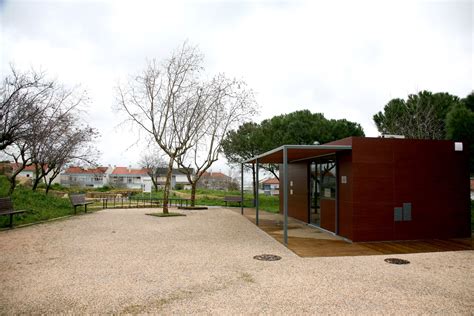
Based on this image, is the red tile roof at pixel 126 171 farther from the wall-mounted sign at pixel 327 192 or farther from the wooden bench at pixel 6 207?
the wall-mounted sign at pixel 327 192

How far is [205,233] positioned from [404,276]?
5.87 metres

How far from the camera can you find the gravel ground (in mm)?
4051

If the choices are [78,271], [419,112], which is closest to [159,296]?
[78,271]

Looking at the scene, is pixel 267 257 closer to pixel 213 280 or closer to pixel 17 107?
pixel 213 280

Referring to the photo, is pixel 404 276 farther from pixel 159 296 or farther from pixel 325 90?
pixel 325 90

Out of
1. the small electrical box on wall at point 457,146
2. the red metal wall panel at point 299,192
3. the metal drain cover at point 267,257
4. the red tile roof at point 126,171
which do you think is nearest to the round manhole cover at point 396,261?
the metal drain cover at point 267,257

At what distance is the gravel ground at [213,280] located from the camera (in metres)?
4.05

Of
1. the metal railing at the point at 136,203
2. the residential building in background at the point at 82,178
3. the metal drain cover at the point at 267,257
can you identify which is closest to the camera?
the metal drain cover at the point at 267,257

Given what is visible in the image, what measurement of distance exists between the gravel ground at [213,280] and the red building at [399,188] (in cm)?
165

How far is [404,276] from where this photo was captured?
17.5ft

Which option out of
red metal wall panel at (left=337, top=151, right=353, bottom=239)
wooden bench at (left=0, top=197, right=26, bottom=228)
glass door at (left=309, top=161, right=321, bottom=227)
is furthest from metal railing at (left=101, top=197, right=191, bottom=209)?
red metal wall panel at (left=337, top=151, right=353, bottom=239)

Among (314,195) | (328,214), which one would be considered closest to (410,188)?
(328,214)

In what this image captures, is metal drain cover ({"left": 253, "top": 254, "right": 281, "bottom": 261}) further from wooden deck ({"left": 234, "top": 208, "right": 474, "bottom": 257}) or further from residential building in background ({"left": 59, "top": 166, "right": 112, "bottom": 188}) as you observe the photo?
residential building in background ({"left": 59, "top": 166, "right": 112, "bottom": 188})

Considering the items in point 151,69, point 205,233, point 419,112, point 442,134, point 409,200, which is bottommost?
point 205,233
